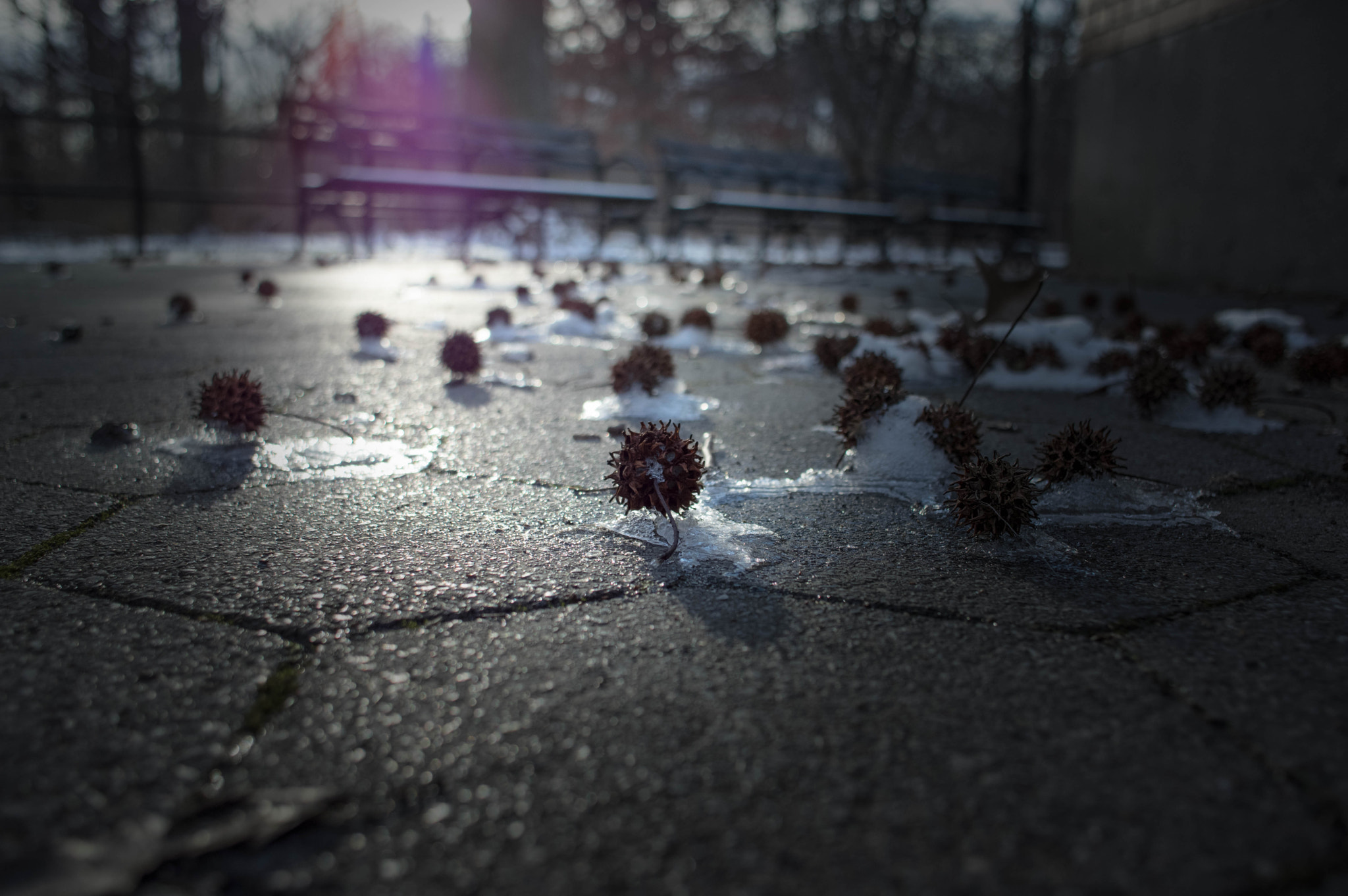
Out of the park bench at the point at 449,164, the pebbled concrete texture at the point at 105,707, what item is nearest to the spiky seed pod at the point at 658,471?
the pebbled concrete texture at the point at 105,707

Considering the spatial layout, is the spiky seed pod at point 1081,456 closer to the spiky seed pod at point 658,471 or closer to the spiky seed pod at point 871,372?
the spiky seed pod at point 871,372

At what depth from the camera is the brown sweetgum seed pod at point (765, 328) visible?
277cm

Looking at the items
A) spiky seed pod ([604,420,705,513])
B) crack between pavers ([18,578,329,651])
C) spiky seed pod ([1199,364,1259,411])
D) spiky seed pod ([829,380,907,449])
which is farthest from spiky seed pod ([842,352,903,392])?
crack between pavers ([18,578,329,651])

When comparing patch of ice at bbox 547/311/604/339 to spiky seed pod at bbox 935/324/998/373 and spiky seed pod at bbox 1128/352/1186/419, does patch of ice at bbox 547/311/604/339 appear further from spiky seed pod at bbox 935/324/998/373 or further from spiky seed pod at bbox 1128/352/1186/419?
spiky seed pod at bbox 1128/352/1186/419

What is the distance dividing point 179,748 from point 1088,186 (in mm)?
8149

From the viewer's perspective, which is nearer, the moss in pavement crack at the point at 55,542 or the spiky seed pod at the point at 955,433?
the moss in pavement crack at the point at 55,542

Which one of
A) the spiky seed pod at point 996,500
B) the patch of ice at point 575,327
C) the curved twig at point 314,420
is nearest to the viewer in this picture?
the spiky seed pod at point 996,500

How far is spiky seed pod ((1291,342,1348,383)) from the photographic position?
87.5 inches

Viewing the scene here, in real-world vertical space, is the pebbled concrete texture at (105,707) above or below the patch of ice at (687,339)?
below

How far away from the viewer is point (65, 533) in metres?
1.07

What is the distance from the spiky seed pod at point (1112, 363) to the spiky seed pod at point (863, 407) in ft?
3.37

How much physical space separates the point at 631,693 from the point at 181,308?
3.23 m

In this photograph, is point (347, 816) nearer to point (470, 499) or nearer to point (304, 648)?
point (304, 648)

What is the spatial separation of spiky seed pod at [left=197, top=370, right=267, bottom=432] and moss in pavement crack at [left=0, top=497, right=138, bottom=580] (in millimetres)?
328
